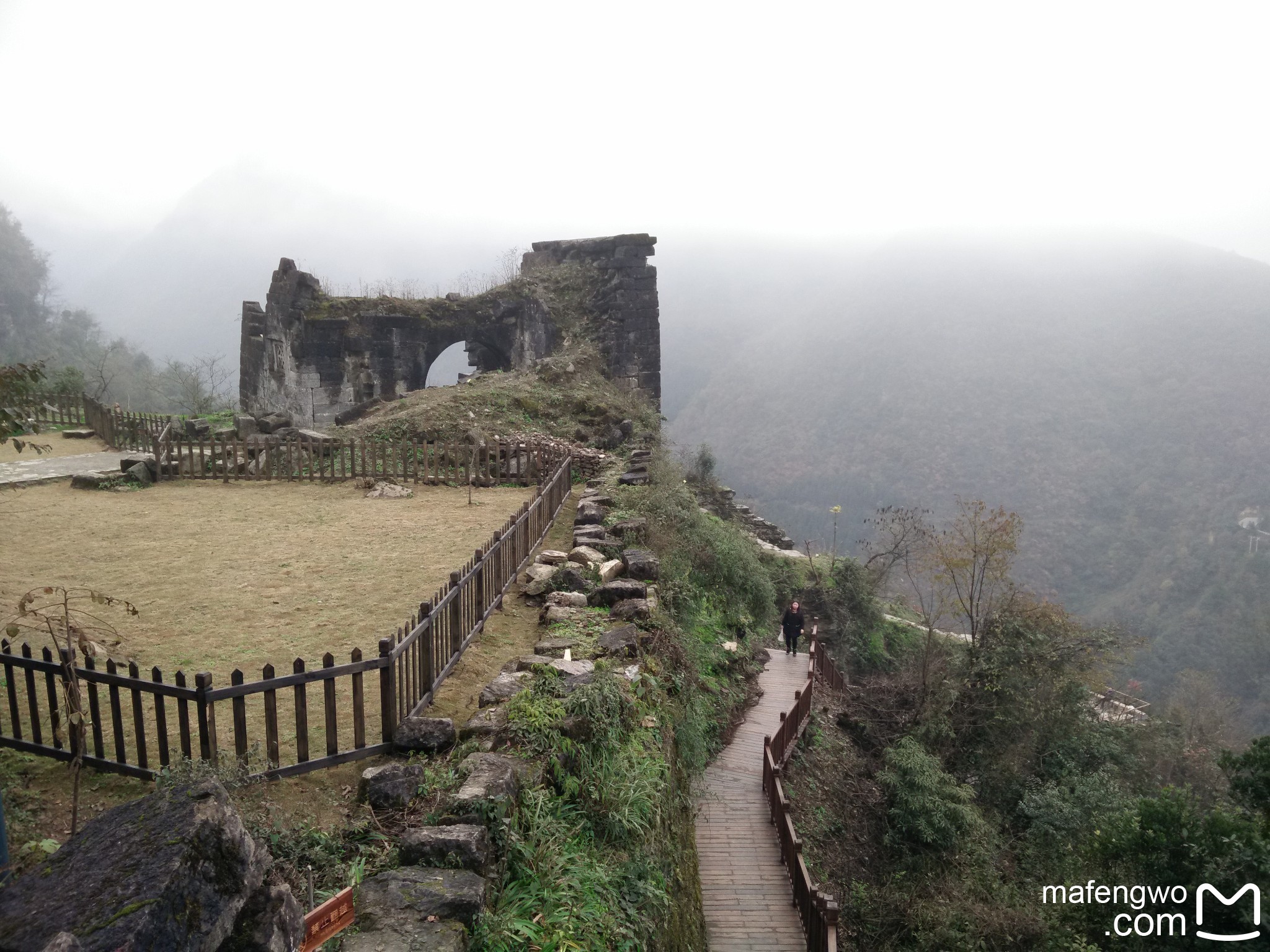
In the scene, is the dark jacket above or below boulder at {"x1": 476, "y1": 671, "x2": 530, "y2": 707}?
below

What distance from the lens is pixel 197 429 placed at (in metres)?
15.9

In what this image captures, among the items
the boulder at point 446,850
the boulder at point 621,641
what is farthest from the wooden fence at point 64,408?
the boulder at point 446,850

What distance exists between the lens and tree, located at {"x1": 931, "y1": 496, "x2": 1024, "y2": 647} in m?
17.4

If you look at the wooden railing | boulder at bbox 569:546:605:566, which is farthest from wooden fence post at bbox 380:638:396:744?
the wooden railing

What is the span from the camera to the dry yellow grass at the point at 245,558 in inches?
214

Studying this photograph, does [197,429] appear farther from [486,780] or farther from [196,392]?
[196,392]

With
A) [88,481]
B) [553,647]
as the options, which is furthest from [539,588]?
[88,481]

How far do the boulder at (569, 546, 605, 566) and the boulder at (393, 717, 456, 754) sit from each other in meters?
3.42

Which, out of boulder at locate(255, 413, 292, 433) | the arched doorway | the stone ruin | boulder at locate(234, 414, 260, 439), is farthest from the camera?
the arched doorway

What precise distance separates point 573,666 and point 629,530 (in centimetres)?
364

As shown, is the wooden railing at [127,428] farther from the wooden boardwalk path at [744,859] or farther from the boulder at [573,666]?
the boulder at [573,666]

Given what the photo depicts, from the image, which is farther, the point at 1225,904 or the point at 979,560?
the point at 979,560
